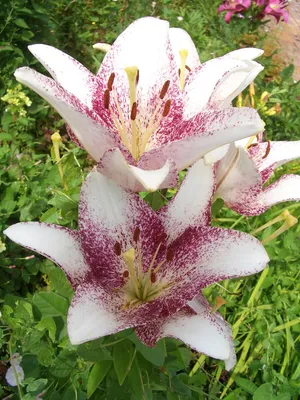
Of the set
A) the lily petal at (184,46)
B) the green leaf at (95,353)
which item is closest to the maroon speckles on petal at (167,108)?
the lily petal at (184,46)

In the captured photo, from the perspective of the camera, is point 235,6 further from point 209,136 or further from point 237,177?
point 209,136

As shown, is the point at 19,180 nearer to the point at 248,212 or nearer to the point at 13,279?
the point at 13,279

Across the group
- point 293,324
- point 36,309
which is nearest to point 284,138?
point 293,324

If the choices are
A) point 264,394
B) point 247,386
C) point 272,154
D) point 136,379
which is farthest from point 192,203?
point 247,386

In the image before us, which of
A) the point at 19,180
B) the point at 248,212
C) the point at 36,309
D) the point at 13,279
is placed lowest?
the point at 13,279

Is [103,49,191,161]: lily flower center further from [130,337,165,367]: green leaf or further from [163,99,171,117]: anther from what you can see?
[130,337,165,367]: green leaf

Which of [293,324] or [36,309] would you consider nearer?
[36,309]
